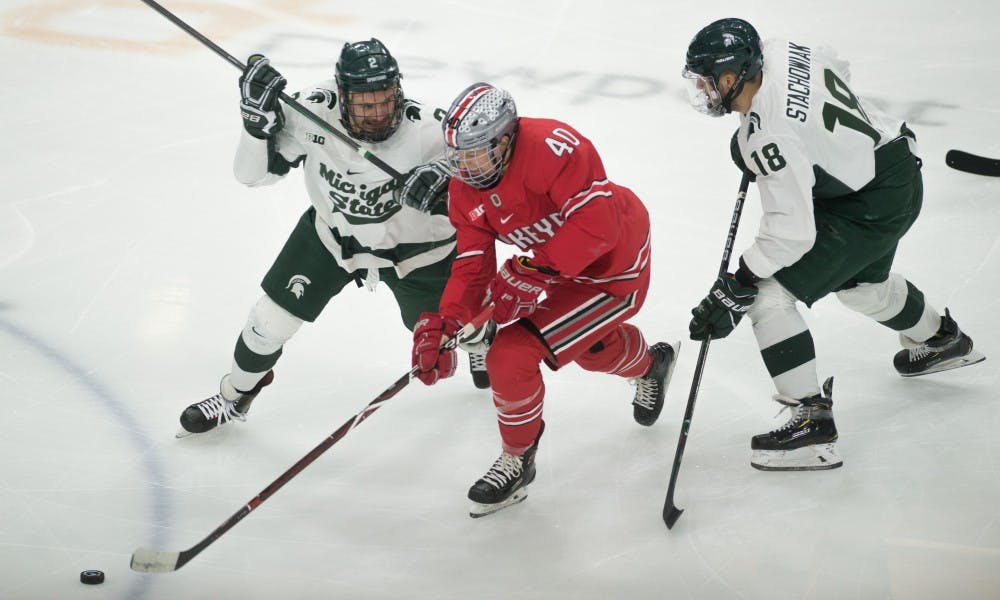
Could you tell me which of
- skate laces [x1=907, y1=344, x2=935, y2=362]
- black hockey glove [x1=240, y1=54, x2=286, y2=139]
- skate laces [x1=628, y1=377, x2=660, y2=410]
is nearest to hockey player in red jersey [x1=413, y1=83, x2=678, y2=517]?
skate laces [x1=628, y1=377, x2=660, y2=410]

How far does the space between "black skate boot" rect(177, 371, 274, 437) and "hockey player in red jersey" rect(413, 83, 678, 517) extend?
0.85m

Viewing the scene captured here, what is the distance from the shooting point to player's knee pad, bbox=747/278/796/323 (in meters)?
3.04

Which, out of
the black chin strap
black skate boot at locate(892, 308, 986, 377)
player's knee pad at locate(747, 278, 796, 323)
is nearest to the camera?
the black chin strap

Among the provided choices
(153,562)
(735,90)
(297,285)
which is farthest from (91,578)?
(735,90)

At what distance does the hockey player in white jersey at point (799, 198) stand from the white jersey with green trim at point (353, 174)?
767mm

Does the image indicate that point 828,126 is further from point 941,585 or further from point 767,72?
point 941,585

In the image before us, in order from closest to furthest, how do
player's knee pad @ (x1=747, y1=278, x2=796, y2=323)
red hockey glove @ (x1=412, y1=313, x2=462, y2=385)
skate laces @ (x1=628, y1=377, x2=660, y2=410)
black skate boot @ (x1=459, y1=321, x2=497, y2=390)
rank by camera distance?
red hockey glove @ (x1=412, y1=313, x2=462, y2=385) → black skate boot @ (x1=459, y1=321, x2=497, y2=390) → player's knee pad @ (x1=747, y1=278, x2=796, y2=323) → skate laces @ (x1=628, y1=377, x2=660, y2=410)

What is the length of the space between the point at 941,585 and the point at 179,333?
8.47 feet

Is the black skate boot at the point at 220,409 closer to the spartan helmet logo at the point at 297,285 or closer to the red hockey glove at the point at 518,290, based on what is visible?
the spartan helmet logo at the point at 297,285

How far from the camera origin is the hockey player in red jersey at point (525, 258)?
8.73 ft

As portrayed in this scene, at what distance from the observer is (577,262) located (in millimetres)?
2688

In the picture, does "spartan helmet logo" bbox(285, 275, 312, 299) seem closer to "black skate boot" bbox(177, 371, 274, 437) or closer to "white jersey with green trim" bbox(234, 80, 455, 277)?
"white jersey with green trim" bbox(234, 80, 455, 277)

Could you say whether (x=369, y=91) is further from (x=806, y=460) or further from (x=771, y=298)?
(x=806, y=460)

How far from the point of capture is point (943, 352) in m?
3.48
